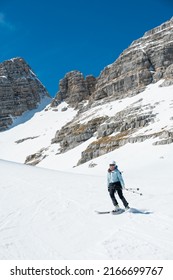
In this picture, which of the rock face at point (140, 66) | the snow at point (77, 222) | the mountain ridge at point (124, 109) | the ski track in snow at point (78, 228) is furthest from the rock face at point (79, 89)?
the ski track in snow at point (78, 228)

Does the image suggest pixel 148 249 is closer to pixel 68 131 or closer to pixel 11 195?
pixel 11 195

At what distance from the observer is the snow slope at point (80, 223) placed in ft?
34.1

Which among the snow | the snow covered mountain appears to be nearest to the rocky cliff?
the snow covered mountain

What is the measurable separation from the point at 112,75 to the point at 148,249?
142 meters

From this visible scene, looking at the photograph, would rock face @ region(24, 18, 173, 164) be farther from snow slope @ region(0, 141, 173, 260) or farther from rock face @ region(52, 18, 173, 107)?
snow slope @ region(0, 141, 173, 260)

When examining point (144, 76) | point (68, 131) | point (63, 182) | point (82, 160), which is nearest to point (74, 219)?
point (63, 182)

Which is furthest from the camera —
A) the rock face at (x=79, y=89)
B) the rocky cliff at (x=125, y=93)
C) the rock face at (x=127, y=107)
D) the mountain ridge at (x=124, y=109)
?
the rock face at (x=79, y=89)

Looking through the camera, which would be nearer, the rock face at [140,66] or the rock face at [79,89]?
the rock face at [140,66]

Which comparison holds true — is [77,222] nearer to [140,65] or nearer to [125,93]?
[125,93]

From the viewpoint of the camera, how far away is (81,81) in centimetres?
19400

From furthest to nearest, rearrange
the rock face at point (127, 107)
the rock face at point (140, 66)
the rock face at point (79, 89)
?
the rock face at point (79, 89) → the rock face at point (140, 66) → the rock face at point (127, 107)

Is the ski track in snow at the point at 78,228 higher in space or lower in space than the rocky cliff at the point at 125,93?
lower

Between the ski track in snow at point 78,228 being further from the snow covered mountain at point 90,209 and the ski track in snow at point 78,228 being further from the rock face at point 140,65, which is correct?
the rock face at point 140,65

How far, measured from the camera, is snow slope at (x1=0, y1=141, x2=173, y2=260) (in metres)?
10.4
